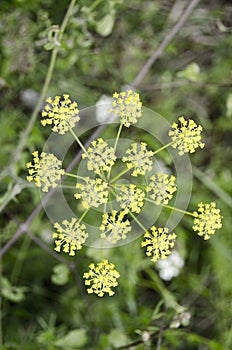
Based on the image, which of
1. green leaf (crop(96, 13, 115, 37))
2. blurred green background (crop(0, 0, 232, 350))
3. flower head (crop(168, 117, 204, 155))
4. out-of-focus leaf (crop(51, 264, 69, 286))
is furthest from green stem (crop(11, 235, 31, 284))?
flower head (crop(168, 117, 204, 155))

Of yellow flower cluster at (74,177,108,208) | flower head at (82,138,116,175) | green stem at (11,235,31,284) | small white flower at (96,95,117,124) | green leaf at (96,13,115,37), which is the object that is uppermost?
green leaf at (96,13,115,37)

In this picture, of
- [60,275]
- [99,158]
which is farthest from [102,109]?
[99,158]

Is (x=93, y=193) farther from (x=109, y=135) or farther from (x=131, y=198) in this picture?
(x=109, y=135)

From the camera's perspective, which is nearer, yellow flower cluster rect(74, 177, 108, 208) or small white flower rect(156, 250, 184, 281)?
yellow flower cluster rect(74, 177, 108, 208)

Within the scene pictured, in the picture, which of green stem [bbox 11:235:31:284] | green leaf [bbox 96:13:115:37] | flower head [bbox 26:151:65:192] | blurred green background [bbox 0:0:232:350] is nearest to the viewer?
flower head [bbox 26:151:65:192]

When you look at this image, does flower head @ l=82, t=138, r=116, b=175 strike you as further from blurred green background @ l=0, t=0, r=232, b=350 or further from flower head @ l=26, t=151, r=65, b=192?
blurred green background @ l=0, t=0, r=232, b=350

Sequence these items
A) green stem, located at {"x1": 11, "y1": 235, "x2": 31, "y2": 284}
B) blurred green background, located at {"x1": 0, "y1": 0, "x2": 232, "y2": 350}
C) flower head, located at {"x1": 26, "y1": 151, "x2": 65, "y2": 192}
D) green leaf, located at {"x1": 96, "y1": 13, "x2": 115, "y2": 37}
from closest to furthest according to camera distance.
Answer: flower head, located at {"x1": 26, "y1": 151, "x2": 65, "y2": 192}
green leaf, located at {"x1": 96, "y1": 13, "x2": 115, "y2": 37}
blurred green background, located at {"x1": 0, "y1": 0, "x2": 232, "y2": 350}
green stem, located at {"x1": 11, "y1": 235, "x2": 31, "y2": 284}

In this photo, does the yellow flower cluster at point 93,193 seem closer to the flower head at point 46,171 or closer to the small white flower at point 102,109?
the flower head at point 46,171

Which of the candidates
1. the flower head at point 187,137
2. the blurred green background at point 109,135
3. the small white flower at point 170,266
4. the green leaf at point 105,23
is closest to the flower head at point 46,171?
the flower head at point 187,137
